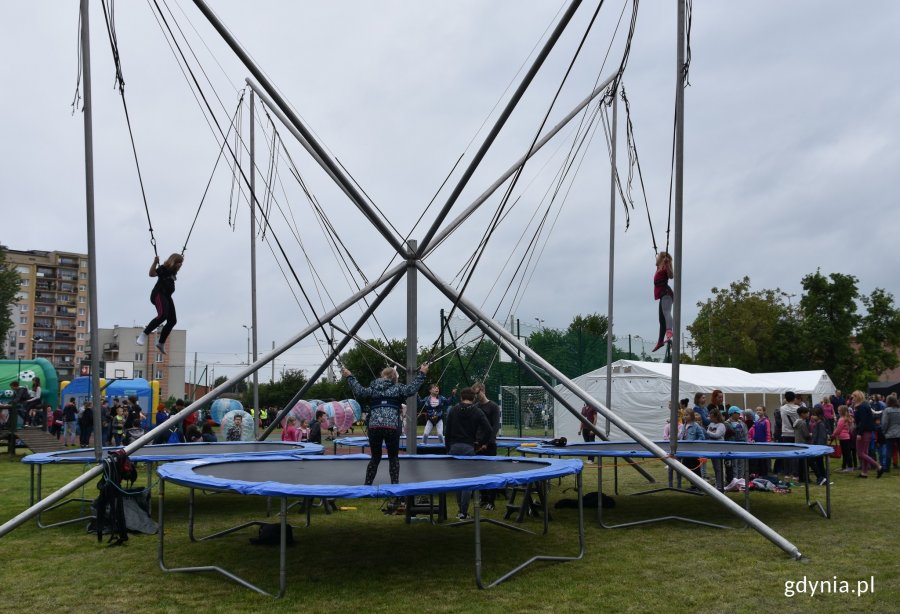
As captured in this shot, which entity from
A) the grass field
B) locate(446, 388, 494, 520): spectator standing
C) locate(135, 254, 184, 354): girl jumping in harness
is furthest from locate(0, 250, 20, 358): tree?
locate(446, 388, 494, 520): spectator standing

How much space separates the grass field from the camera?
3646mm

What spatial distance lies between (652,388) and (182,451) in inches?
362

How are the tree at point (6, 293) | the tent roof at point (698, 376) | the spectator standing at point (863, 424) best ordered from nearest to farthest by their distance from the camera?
the spectator standing at point (863, 424) → the tent roof at point (698, 376) → the tree at point (6, 293)

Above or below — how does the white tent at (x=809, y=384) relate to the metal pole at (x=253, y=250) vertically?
below

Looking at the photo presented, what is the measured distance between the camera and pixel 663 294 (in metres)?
6.00

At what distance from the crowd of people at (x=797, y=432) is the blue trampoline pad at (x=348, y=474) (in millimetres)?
2794

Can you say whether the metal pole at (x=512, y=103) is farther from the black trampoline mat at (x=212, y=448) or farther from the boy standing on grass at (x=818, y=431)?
the boy standing on grass at (x=818, y=431)

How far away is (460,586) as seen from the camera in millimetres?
3988

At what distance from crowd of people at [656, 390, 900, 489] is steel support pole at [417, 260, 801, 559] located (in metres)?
2.39

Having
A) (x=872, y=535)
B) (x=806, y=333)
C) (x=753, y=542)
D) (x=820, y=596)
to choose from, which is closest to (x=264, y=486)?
(x=820, y=596)

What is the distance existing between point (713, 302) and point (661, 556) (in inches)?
925

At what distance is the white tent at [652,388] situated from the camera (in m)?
14.3

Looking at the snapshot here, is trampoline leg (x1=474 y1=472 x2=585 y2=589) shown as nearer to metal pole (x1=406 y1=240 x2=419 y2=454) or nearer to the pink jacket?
metal pole (x1=406 y1=240 x2=419 y2=454)

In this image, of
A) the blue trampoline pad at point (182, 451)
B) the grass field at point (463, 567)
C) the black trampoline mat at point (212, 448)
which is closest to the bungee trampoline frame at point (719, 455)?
the grass field at point (463, 567)
